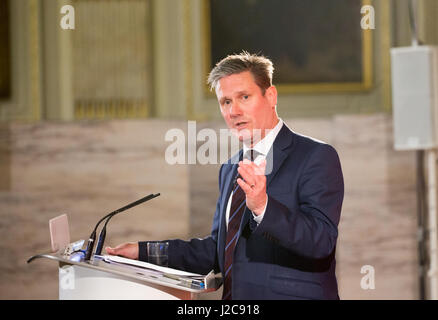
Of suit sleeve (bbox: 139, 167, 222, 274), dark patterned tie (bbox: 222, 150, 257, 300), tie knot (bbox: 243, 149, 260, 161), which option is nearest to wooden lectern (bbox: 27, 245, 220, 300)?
dark patterned tie (bbox: 222, 150, 257, 300)

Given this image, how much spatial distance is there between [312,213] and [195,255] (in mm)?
631

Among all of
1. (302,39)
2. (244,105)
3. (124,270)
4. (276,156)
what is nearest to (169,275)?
(124,270)

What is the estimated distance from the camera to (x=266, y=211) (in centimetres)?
190

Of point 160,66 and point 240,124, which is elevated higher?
point 160,66

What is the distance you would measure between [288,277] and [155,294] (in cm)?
48

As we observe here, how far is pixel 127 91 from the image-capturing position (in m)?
5.46

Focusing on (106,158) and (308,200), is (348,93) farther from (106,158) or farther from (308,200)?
(308,200)

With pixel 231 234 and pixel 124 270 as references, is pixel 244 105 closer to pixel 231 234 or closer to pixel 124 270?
pixel 231 234

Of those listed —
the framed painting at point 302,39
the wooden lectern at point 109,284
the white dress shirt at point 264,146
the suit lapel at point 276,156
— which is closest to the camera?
the wooden lectern at point 109,284

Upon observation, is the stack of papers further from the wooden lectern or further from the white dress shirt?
the white dress shirt

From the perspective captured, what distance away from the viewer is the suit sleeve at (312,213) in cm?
192

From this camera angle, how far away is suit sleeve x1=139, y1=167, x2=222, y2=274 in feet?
8.11

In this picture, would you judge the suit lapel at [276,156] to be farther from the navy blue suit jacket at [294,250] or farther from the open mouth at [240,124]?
the open mouth at [240,124]

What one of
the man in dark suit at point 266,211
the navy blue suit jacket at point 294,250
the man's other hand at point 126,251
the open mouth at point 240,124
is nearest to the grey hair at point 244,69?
the man in dark suit at point 266,211
